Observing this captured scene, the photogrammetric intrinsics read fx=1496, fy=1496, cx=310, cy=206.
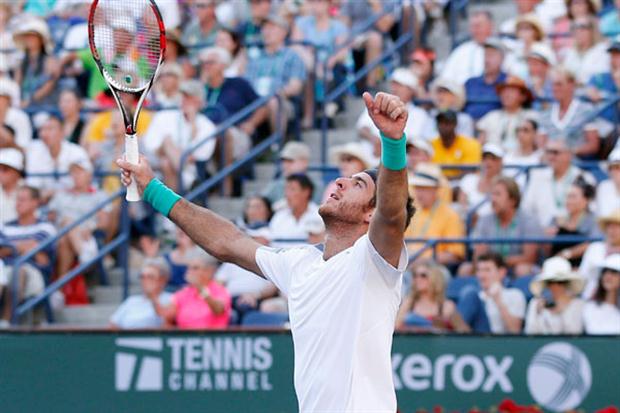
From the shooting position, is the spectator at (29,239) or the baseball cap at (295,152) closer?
the spectator at (29,239)

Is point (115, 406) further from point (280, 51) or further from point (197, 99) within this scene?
point (280, 51)

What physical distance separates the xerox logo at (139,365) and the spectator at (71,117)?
4158 mm

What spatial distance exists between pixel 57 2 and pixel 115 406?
25.5ft

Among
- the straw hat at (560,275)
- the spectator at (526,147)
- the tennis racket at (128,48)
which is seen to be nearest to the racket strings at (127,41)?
the tennis racket at (128,48)

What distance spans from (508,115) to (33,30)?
16.3 feet

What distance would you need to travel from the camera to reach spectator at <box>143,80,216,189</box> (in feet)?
39.8

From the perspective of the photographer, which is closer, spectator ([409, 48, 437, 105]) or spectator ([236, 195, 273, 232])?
spectator ([236, 195, 273, 232])

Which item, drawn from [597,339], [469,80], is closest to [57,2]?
[469,80]

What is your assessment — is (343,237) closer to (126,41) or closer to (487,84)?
(126,41)

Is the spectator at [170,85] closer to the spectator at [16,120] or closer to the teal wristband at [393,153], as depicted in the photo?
the spectator at [16,120]

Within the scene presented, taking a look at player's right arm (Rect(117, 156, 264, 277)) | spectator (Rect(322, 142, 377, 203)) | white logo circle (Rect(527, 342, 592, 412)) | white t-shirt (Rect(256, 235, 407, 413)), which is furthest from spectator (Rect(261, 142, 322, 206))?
white t-shirt (Rect(256, 235, 407, 413))

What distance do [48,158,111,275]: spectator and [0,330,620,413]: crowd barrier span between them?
238 centimetres

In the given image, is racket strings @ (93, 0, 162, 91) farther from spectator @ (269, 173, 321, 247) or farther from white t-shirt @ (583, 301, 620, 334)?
white t-shirt @ (583, 301, 620, 334)

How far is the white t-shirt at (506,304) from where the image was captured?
32.5 feet
